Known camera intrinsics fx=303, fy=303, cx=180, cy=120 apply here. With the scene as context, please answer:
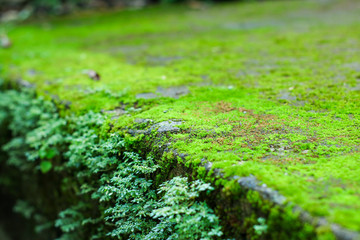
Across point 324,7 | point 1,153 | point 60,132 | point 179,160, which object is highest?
point 324,7

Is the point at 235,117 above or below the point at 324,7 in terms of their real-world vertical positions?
below

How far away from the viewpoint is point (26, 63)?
5355 millimetres

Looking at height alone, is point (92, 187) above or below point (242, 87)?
below

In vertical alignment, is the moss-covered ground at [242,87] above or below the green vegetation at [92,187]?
above

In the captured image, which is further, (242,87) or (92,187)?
(242,87)

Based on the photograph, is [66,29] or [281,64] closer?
[281,64]

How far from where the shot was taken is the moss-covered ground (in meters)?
1.84

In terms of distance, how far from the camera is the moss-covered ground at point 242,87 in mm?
1843

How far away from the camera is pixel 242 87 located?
11.1 feet

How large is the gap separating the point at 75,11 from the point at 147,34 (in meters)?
5.96

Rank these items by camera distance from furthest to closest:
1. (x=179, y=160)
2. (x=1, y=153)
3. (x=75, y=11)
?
1. (x=75, y=11)
2. (x=1, y=153)
3. (x=179, y=160)

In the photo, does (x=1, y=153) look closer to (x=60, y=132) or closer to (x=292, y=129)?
(x=60, y=132)

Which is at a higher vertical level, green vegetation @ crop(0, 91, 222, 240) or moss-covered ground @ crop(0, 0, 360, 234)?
moss-covered ground @ crop(0, 0, 360, 234)

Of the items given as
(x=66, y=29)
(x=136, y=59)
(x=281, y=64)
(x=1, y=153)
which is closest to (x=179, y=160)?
(x=281, y=64)
